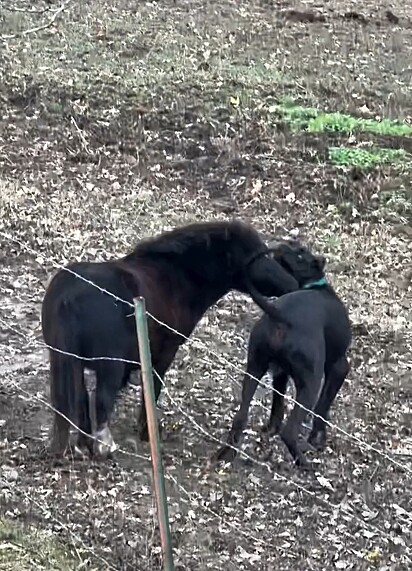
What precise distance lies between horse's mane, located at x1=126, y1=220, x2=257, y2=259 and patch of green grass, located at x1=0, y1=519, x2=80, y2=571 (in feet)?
6.57

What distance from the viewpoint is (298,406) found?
628cm

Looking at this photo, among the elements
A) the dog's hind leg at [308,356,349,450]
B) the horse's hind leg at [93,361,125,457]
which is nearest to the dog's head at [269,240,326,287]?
the dog's hind leg at [308,356,349,450]

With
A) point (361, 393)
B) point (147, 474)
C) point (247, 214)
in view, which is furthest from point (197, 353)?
point (247, 214)

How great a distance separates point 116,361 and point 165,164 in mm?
6733

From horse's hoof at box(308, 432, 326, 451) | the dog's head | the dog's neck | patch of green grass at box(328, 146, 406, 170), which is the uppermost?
the dog's head

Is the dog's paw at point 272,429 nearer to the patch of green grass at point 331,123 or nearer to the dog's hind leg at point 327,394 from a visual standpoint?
the dog's hind leg at point 327,394

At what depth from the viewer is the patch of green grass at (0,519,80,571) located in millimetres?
4934

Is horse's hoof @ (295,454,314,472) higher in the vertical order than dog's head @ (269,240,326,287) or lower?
lower

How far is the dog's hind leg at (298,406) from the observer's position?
6.30m

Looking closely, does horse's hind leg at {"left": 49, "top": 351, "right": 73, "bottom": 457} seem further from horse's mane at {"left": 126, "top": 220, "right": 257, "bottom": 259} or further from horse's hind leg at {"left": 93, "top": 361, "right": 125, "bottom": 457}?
horse's mane at {"left": 126, "top": 220, "right": 257, "bottom": 259}

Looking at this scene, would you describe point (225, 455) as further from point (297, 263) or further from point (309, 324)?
point (297, 263)

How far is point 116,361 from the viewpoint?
6.05 meters

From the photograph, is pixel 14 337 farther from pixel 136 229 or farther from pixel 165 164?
pixel 165 164

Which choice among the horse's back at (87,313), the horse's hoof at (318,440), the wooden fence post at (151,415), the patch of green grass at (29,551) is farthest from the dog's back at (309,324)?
the wooden fence post at (151,415)
